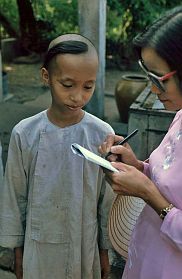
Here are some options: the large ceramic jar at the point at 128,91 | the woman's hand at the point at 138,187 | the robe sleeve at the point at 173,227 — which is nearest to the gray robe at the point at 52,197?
the woman's hand at the point at 138,187

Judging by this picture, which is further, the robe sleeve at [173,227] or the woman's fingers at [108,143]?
the woman's fingers at [108,143]

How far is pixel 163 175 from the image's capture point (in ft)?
4.51

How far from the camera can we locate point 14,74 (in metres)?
10.7

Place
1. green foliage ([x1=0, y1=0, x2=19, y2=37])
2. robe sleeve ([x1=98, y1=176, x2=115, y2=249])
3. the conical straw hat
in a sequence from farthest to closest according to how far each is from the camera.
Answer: green foliage ([x1=0, y1=0, x2=19, y2=37]) < robe sleeve ([x1=98, y1=176, x2=115, y2=249]) < the conical straw hat

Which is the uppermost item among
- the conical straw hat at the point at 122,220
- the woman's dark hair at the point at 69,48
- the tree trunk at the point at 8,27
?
the woman's dark hair at the point at 69,48

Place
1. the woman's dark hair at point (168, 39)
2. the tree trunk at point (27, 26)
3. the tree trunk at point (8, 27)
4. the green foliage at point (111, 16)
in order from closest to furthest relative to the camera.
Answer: the woman's dark hair at point (168, 39) < the green foliage at point (111, 16) < the tree trunk at point (27, 26) < the tree trunk at point (8, 27)

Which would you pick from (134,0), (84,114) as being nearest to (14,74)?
(134,0)

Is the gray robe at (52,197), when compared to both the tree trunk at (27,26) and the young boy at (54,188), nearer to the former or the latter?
the young boy at (54,188)

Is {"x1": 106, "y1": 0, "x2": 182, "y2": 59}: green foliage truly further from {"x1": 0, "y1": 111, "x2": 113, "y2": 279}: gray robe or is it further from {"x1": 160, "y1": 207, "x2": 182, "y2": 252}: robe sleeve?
{"x1": 160, "y1": 207, "x2": 182, "y2": 252}: robe sleeve

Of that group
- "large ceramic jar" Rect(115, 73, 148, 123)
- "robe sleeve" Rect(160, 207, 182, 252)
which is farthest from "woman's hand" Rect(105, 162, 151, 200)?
"large ceramic jar" Rect(115, 73, 148, 123)

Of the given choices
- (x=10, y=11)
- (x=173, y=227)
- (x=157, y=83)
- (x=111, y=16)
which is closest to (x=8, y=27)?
(x=10, y=11)

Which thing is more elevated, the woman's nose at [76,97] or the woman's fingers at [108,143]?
the woman's nose at [76,97]

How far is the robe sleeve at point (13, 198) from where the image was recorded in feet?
5.75

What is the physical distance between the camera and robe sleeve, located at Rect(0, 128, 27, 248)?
1.75 metres
